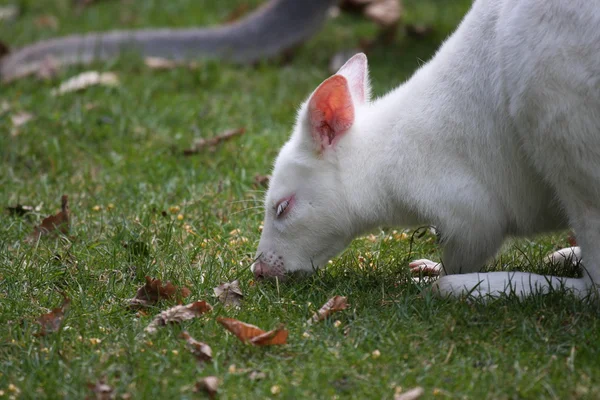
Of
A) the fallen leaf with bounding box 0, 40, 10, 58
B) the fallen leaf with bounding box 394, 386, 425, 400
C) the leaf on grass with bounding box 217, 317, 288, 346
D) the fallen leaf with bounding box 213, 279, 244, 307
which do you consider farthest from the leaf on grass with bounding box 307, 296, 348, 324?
the fallen leaf with bounding box 0, 40, 10, 58

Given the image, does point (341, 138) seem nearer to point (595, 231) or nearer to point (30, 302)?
point (595, 231)

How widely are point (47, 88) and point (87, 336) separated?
3.57 metres

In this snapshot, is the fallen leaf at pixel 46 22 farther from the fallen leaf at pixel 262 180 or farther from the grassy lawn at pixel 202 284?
the fallen leaf at pixel 262 180

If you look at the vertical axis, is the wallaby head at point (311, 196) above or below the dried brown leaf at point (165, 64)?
above

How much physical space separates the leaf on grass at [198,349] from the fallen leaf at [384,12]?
4.92 meters

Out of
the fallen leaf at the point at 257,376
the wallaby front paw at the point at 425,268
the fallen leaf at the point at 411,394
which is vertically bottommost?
the wallaby front paw at the point at 425,268

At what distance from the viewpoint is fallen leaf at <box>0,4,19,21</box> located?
835 centimetres

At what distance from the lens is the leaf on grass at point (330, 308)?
10.3ft

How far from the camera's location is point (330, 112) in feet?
11.2

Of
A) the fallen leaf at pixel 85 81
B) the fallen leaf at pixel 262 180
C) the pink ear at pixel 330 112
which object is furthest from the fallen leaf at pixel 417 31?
the pink ear at pixel 330 112

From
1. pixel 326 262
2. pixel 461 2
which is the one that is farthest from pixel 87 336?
pixel 461 2

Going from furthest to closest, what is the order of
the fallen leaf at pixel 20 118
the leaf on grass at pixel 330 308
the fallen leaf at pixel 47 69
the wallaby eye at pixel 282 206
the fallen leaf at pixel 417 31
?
the fallen leaf at pixel 417 31 → the fallen leaf at pixel 47 69 → the fallen leaf at pixel 20 118 → the wallaby eye at pixel 282 206 → the leaf on grass at pixel 330 308

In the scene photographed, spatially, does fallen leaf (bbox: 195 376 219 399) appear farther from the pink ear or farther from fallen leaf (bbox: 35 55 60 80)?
fallen leaf (bbox: 35 55 60 80)

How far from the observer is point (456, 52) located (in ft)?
11.3
